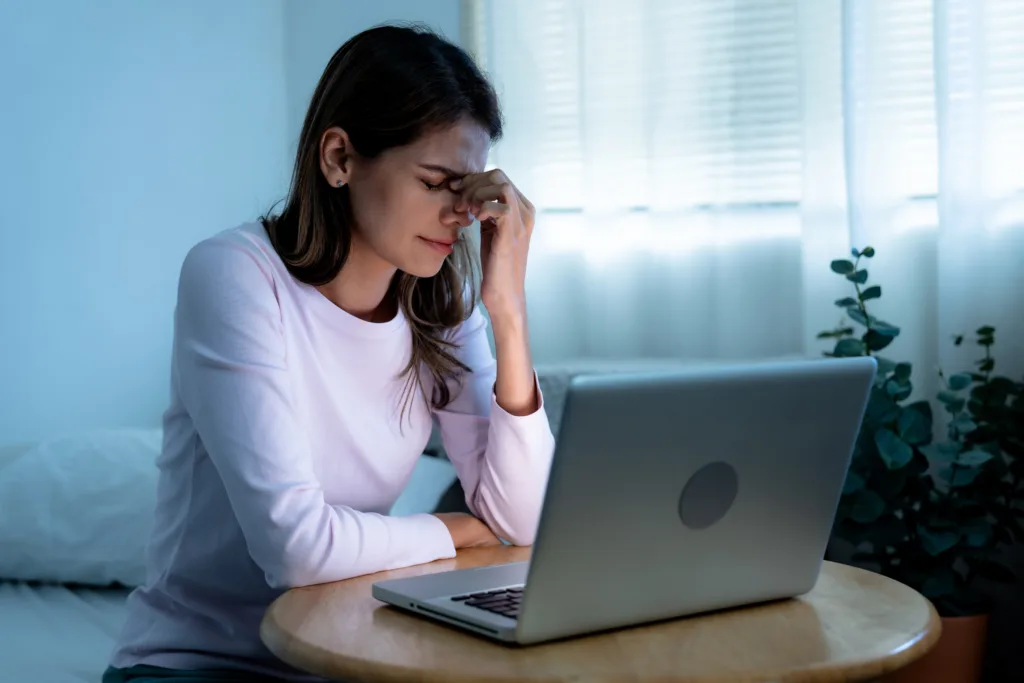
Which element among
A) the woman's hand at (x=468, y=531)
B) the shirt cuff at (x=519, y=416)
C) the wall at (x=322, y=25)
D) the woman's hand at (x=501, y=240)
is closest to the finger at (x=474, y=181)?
the woman's hand at (x=501, y=240)

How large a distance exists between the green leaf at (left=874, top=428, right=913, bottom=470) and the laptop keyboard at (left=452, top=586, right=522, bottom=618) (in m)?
1.34

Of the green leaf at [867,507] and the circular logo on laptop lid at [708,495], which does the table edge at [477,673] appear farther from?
the green leaf at [867,507]

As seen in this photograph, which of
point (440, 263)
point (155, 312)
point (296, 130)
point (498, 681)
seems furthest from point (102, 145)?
Result: point (498, 681)

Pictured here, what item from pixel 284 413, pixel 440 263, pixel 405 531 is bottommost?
pixel 405 531

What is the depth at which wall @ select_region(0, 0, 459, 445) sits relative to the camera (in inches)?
89.4

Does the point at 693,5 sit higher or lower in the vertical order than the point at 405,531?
higher

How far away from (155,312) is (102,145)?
1.24 ft

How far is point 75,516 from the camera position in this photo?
2051mm

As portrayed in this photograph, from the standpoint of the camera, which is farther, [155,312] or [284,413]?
[155,312]

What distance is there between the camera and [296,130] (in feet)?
9.71

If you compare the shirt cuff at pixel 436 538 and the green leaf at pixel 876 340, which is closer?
the shirt cuff at pixel 436 538

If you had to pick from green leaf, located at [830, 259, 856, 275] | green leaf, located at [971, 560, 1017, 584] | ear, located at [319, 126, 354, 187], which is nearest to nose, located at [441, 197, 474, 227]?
ear, located at [319, 126, 354, 187]

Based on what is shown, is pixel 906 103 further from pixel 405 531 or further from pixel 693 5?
pixel 405 531

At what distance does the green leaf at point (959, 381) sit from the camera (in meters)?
2.13
